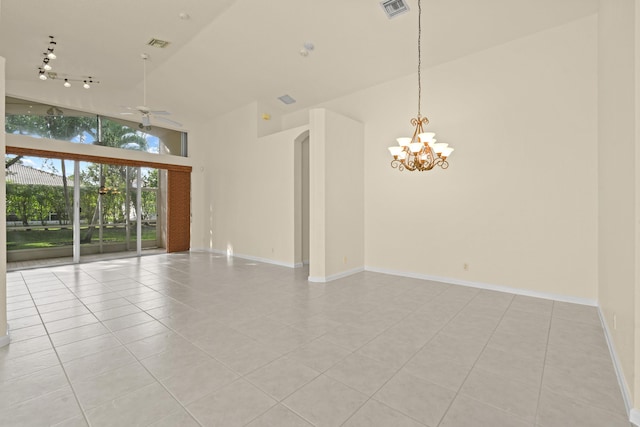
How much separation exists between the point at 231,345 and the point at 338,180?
3.37 metres

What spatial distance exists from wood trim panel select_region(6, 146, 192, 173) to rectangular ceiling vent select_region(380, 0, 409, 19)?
664 centimetres

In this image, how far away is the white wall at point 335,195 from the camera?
16.4ft

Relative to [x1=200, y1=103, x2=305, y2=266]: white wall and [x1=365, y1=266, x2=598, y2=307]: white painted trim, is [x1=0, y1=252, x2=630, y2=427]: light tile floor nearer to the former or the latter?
[x1=365, y1=266, x2=598, y2=307]: white painted trim

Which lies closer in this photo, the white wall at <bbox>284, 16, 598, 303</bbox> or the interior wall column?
the interior wall column

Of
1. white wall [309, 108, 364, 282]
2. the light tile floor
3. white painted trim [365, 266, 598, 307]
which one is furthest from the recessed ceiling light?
the light tile floor

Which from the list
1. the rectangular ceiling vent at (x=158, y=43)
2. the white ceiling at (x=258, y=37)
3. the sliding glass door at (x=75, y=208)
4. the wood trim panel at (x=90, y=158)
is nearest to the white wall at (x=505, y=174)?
the white ceiling at (x=258, y=37)

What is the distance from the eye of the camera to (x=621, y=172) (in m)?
2.21

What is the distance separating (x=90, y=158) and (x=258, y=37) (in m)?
4.88

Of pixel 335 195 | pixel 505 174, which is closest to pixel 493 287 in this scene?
pixel 505 174

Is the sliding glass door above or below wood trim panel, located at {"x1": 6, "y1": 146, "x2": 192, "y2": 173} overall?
below

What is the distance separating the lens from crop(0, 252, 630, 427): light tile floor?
1.82 meters

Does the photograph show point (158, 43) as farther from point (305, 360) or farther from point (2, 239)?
point (305, 360)

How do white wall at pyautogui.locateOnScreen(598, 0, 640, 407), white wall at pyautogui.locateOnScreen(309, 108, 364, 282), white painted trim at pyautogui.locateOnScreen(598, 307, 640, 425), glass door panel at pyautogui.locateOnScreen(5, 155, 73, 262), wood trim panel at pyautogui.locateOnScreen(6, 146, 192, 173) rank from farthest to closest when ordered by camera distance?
glass door panel at pyautogui.locateOnScreen(5, 155, 73, 262), wood trim panel at pyautogui.locateOnScreen(6, 146, 192, 173), white wall at pyautogui.locateOnScreen(309, 108, 364, 282), white wall at pyautogui.locateOnScreen(598, 0, 640, 407), white painted trim at pyautogui.locateOnScreen(598, 307, 640, 425)

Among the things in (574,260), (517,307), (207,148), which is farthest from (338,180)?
(207,148)
